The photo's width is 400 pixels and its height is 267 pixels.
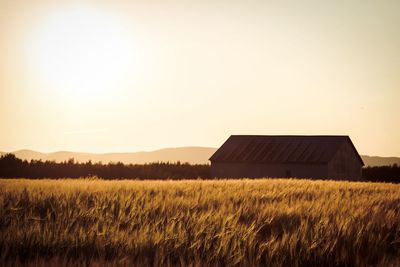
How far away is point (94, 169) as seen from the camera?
54.2m

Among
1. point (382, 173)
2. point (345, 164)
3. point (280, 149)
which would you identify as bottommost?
point (382, 173)

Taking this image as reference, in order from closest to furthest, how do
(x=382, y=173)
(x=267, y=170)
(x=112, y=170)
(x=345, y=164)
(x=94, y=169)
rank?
1. (x=267, y=170)
2. (x=94, y=169)
3. (x=112, y=170)
4. (x=345, y=164)
5. (x=382, y=173)

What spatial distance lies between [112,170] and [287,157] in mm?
16208

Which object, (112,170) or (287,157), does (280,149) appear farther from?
(112,170)

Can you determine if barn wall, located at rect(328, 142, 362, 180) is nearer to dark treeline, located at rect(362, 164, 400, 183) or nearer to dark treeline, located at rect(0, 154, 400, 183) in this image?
dark treeline, located at rect(362, 164, 400, 183)

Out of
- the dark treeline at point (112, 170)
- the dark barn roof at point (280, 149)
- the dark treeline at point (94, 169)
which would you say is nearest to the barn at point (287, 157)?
the dark barn roof at point (280, 149)

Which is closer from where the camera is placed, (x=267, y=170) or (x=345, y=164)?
(x=267, y=170)

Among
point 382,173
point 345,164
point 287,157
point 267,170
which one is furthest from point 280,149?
point 382,173

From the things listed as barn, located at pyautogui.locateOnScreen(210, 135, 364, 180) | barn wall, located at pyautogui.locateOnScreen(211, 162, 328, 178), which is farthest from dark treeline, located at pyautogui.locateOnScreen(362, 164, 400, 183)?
barn wall, located at pyautogui.locateOnScreen(211, 162, 328, 178)

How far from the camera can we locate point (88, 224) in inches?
311

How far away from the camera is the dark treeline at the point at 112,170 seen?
50.1m

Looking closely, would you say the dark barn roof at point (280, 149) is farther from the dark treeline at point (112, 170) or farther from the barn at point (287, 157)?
the dark treeline at point (112, 170)

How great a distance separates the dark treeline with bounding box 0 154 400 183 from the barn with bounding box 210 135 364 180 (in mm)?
4319

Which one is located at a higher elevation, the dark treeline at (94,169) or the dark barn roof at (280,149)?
the dark barn roof at (280,149)
